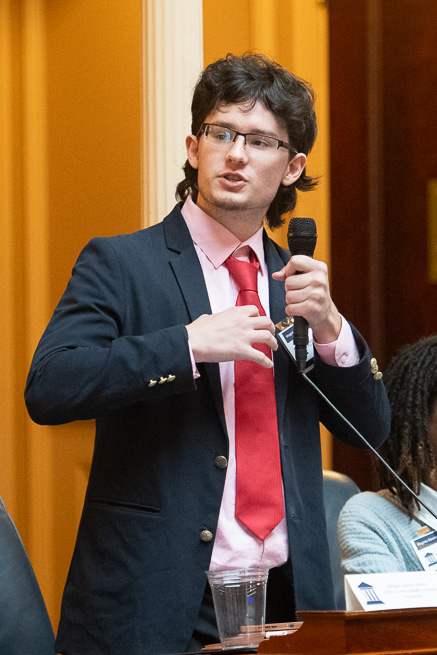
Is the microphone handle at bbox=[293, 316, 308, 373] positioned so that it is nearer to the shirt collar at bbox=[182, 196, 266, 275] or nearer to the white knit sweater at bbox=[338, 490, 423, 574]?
the shirt collar at bbox=[182, 196, 266, 275]

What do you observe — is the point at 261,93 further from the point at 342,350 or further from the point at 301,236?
the point at 342,350

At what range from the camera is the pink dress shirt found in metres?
1.45

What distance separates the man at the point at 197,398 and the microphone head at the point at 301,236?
44 mm

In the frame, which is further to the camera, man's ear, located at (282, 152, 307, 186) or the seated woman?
the seated woman

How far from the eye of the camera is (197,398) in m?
1.51

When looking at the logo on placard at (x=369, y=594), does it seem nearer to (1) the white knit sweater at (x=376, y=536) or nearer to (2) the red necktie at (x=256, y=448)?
(2) the red necktie at (x=256, y=448)

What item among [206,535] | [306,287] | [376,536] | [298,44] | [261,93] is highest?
[298,44]

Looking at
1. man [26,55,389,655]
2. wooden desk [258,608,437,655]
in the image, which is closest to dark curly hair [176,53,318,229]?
man [26,55,389,655]

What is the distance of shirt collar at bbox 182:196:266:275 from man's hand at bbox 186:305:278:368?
0.23 m

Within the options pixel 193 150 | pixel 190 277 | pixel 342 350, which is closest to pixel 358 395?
pixel 342 350

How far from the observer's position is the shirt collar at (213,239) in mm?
1622

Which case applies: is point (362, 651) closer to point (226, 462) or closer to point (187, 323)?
point (226, 462)

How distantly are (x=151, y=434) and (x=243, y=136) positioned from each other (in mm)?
542

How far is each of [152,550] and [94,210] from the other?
219 cm
